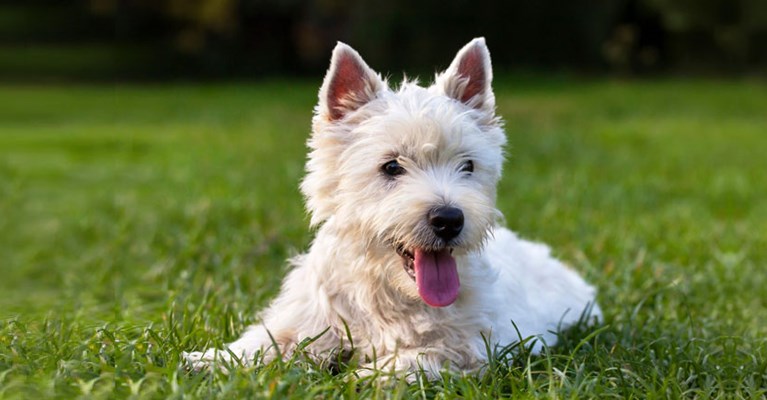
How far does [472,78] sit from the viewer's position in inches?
198

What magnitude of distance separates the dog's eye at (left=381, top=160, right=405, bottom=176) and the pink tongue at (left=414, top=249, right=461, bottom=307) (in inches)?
15.6

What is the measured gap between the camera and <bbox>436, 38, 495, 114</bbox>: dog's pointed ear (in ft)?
16.4

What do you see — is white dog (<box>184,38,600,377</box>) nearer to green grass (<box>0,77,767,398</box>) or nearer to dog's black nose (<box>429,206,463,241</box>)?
dog's black nose (<box>429,206,463,241</box>)

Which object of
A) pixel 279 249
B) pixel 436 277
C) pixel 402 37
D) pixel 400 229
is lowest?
pixel 402 37

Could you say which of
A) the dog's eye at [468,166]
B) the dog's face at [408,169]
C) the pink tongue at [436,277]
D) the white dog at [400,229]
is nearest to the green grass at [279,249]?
the white dog at [400,229]

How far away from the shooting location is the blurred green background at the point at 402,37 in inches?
1298

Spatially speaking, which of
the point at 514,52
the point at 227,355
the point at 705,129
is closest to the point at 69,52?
the point at 514,52

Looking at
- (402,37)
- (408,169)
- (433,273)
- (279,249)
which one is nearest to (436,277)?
(433,273)

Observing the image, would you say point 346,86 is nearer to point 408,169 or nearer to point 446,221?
point 408,169

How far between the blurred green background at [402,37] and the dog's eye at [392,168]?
27881 mm

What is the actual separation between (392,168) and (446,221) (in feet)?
1.45

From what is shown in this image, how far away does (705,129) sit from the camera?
19.0 m

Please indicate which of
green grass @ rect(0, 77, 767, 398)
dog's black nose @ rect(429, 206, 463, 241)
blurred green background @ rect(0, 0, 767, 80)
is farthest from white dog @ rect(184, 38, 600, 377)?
blurred green background @ rect(0, 0, 767, 80)

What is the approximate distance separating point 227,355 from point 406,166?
1260 millimetres
